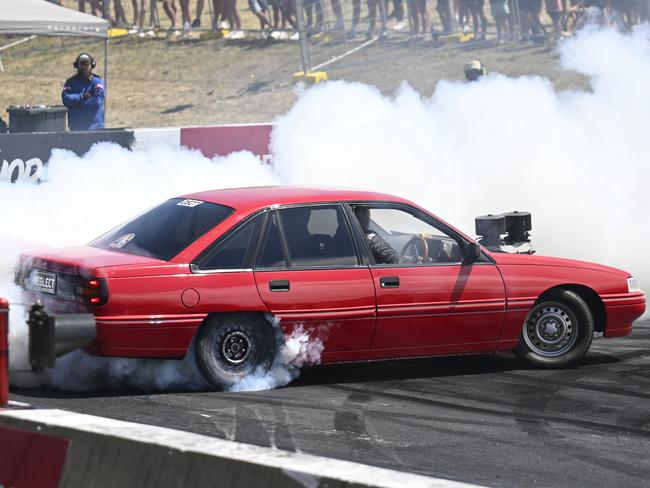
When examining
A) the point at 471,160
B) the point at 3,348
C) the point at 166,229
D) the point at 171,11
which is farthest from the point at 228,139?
the point at 3,348

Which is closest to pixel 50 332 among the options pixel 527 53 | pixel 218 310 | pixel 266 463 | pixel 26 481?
pixel 26 481

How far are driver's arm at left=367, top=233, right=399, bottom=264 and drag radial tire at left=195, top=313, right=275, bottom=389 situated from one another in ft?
2.88

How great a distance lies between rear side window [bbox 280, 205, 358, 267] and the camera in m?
7.93

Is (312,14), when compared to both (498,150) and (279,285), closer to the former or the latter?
(498,150)

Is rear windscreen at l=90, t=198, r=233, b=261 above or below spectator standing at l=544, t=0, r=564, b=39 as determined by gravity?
below

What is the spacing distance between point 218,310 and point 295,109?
28.1ft

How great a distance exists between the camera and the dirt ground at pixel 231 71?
25297 mm

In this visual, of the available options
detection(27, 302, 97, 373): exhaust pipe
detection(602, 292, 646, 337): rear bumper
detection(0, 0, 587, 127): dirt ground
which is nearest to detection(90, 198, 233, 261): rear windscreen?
detection(27, 302, 97, 373): exhaust pipe

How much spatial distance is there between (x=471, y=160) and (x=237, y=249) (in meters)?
8.13

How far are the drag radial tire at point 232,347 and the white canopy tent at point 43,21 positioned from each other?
11741 mm

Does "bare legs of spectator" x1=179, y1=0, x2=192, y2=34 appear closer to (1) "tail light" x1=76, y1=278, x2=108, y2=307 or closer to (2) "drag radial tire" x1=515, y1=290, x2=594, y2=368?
(2) "drag radial tire" x1=515, y1=290, x2=594, y2=368

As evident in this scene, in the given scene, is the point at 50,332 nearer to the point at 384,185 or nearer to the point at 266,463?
the point at 266,463

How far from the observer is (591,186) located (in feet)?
49.2

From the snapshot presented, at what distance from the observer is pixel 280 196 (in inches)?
321
